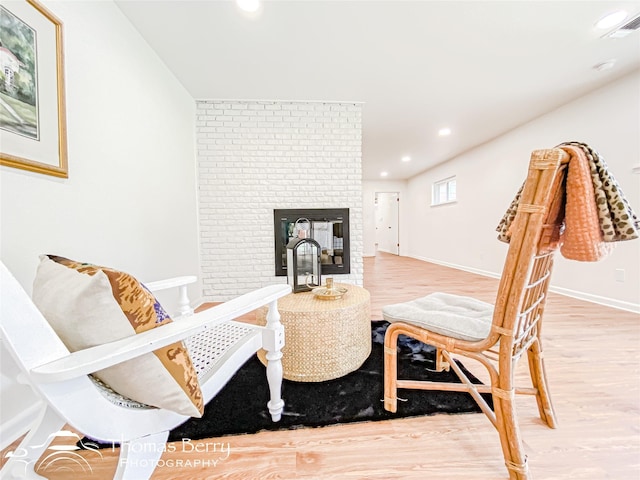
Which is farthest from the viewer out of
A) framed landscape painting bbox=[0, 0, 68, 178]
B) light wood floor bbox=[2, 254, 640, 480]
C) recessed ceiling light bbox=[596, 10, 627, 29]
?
recessed ceiling light bbox=[596, 10, 627, 29]

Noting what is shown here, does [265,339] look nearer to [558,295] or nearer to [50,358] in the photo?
[50,358]

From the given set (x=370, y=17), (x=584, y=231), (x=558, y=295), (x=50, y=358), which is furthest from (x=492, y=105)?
(x=50, y=358)

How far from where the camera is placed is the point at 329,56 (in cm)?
211

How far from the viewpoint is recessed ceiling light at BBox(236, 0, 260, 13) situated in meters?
1.59

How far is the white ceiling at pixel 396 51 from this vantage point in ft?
5.49

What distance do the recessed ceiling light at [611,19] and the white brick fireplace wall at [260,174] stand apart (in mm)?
1919

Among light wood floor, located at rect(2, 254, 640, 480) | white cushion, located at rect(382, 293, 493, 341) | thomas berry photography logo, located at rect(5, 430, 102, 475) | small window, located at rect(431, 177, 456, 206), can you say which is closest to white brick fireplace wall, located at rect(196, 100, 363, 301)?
white cushion, located at rect(382, 293, 493, 341)

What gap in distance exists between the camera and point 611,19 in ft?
5.81

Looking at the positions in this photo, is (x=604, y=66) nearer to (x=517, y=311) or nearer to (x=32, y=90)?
(x=517, y=311)

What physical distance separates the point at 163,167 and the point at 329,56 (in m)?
1.65

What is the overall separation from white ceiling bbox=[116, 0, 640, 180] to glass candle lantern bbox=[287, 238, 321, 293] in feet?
5.01

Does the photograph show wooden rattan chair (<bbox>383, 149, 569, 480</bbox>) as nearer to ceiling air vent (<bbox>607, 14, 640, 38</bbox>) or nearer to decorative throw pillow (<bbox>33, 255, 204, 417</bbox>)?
decorative throw pillow (<bbox>33, 255, 204, 417</bbox>)

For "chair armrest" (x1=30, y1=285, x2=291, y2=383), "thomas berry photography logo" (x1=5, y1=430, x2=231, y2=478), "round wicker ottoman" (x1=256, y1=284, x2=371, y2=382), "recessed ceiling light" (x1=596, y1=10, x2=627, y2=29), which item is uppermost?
"recessed ceiling light" (x1=596, y1=10, x2=627, y2=29)

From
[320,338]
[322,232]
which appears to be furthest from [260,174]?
[320,338]
